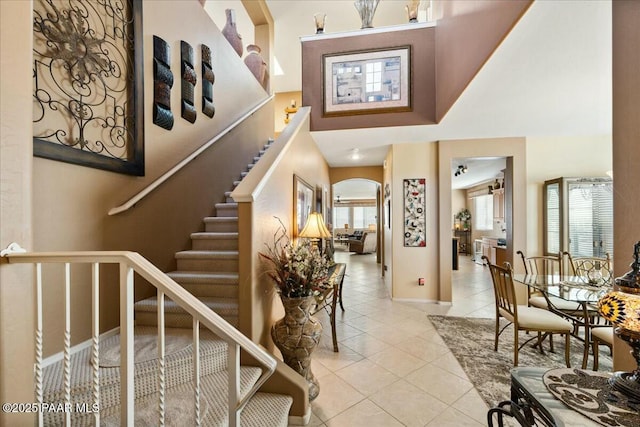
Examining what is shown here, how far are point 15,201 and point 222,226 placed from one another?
1.99 m

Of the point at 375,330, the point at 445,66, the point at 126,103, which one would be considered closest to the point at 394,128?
the point at 445,66

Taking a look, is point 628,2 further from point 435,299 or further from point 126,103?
point 435,299

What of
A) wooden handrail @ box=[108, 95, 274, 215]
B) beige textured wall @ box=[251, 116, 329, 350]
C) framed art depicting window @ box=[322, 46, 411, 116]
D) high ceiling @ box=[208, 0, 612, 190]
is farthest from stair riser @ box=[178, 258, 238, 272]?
framed art depicting window @ box=[322, 46, 411, 116]

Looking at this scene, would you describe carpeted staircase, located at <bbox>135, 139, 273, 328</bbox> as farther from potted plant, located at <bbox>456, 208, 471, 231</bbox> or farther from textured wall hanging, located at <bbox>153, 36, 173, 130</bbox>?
potted plant, located at <bbox>456, 208, 471, 231</bbox>

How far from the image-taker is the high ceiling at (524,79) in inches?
67.1

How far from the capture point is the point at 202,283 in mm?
2152

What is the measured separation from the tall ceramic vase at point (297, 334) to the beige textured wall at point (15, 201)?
49.0 inches

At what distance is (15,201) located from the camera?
94 centimetres

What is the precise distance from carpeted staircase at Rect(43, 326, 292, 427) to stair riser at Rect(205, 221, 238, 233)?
3.93 feet

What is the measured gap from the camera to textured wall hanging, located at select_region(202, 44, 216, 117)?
304 centimetres

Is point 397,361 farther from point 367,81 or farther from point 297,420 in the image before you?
point 367,81

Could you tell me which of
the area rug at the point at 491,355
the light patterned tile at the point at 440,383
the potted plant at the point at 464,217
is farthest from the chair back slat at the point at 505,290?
the potted plant at the point at 464,217

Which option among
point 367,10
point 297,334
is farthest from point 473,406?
point 367,10

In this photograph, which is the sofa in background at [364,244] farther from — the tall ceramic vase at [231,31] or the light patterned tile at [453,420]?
the light patterned tile at [453,420]
